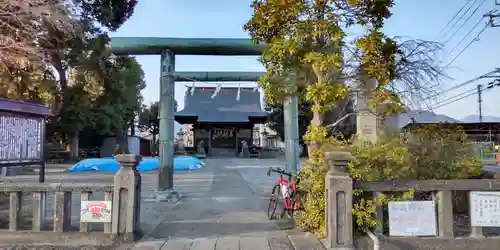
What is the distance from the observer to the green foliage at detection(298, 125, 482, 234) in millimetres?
5641

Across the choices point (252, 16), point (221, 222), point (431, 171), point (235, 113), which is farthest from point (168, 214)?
point (235, 113)

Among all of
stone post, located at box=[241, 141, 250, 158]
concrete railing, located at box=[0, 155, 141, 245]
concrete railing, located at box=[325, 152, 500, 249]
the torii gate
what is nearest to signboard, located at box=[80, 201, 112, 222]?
concrete railing, located at box=[0, 155, 141, 245]

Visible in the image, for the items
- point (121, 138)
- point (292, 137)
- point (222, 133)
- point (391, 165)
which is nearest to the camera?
point (391, 165)

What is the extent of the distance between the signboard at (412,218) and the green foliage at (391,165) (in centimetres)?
14

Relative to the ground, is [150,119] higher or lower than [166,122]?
higher

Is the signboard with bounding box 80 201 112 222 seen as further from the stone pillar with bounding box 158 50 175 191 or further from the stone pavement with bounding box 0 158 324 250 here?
the stone pillar with bounding box 158 50 175 191

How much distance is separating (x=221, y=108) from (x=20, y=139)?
3080 centimetres

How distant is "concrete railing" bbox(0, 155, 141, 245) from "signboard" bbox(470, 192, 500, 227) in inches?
193

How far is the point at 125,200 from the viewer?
237 inches

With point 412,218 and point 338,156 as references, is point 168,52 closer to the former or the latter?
point 338,156

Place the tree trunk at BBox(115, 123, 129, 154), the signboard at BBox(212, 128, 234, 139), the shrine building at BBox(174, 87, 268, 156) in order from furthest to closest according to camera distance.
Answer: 1. the signboard at BBox(212, 128, 234, 139)
2. the shrine building at BBox(174, 87, 268, 156)
3. the tree trunk at BBox(115, 123, 129, 154)

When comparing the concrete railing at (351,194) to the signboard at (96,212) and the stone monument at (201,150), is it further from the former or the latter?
the stone monument at (201,150)

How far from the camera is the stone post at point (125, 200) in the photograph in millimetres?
6000

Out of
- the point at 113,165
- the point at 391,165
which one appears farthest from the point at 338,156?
the point at 113,165
